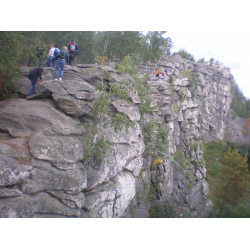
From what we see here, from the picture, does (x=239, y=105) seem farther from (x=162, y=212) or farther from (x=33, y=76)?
(x=33, y=76)

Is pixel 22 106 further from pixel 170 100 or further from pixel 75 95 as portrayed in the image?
pixel 170 100

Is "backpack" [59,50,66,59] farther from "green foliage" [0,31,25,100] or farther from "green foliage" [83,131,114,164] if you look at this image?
"green foliage" [83,131,114,164]

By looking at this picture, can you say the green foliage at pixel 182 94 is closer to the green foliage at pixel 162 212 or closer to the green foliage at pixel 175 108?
the green foliage at pixel 175 108

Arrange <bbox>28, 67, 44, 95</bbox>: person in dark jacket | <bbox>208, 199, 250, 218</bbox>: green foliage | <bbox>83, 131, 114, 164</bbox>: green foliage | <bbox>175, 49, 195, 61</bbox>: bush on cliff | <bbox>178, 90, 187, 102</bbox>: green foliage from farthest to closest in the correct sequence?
<bbox>175, 49, 195, 61</bbox>: bush on cliff → <bbox>178, 90, 187, 102</bbox>: green foliage → <bbox>208, 199, 250, 218</bbox>: green foliage → <bbox>28, 67, 44, 95</bbox>: person in dark jacket → <bbox>83, 131, 114, 164</bbox>: green foliage

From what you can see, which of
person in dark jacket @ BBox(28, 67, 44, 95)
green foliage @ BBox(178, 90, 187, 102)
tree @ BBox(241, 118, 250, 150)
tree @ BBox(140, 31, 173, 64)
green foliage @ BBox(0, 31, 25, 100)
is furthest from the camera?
tree @ BBox(241, 118, 250, 150)

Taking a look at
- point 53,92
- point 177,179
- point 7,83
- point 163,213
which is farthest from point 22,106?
point 177,179

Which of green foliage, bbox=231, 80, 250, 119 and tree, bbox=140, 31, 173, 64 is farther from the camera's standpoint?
green foliage, bbox=231, 80, 250, 119

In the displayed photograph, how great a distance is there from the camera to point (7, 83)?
9336 millimetres

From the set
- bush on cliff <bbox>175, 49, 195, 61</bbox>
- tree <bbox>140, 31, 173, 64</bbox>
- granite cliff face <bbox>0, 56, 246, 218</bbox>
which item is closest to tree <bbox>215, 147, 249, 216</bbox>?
granite cliff face <bbox>0, 56, 246, 218</bbox>

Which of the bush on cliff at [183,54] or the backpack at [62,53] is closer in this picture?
the backpack at [62,53]

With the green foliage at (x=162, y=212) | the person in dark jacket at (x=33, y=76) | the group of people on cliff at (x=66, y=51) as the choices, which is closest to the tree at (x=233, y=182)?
the green foliage at (x=162, y=212)

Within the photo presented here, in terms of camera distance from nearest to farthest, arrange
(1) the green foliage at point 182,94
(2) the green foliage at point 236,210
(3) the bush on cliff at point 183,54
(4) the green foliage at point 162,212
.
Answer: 1. (4) the green foliage at point 162,212
2. (2) the green foliage at point 236,210
3. (1) the green foliage at point 182,94
4. (3) the bush on cliff at point 183,54

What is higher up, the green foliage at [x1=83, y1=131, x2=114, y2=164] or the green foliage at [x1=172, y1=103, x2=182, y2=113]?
the green foliage at [x1=172, y1=103, x2=182, y2=113]

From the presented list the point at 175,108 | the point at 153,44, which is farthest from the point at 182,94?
the point at 153,44
